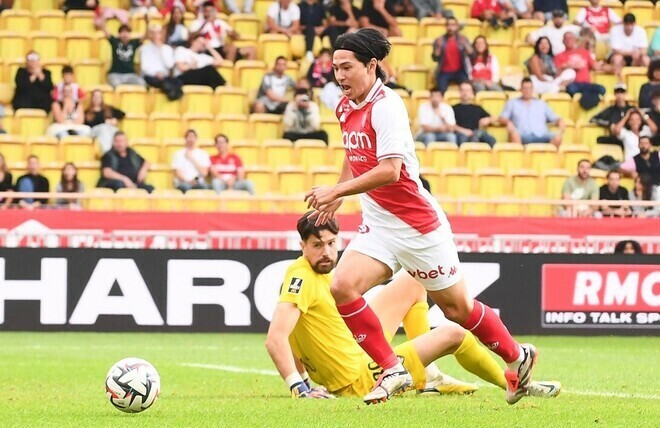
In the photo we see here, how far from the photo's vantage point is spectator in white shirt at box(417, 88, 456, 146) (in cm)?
1942

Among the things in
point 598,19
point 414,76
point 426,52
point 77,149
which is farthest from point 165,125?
point 598,19

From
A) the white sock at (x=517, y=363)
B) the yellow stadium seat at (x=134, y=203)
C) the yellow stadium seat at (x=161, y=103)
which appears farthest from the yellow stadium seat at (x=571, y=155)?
the white sock at (x=517, y=363)

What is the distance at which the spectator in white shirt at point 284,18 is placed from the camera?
68.0 feet

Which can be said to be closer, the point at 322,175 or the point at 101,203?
the point at 101,203

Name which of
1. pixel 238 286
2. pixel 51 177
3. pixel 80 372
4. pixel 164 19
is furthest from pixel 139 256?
pixel 164 19

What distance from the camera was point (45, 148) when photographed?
59.9ft

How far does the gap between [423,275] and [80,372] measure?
13.6 ft

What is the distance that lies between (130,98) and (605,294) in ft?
25.1

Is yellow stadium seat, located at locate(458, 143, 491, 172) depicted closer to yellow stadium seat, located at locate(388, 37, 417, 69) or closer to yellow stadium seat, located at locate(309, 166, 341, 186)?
yellow stadium seat, located at locate(309, 166, 341, 186)

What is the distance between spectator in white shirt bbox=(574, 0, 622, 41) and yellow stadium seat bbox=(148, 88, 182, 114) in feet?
21.7

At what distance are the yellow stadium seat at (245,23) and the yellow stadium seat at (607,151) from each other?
5.52m

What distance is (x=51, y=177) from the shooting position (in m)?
17.7

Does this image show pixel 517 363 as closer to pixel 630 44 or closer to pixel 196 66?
pixel 196 66

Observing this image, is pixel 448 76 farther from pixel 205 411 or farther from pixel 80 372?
pixel 205 411
